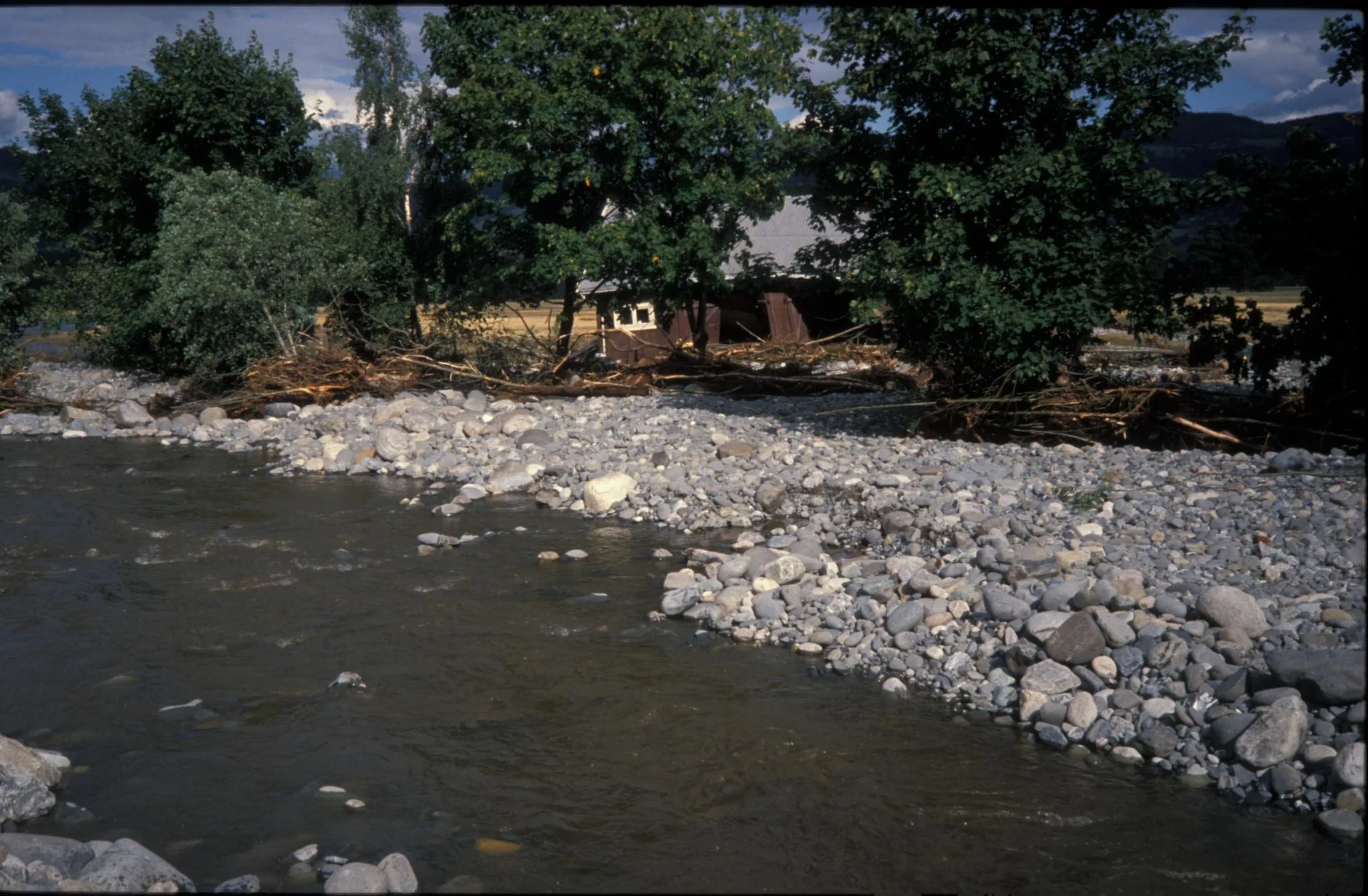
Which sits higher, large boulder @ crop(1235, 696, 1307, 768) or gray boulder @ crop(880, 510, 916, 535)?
gray boulder @ crop(880, 510, 916, 535)

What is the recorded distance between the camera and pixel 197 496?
12.1 metres

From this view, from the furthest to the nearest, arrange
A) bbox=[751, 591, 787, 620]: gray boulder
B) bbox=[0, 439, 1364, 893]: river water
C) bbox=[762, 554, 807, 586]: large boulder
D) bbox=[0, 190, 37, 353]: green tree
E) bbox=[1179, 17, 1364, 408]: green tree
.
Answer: bbox=[0, 190, 37, 353]: green tree → bbox=[1179, 17, 1364, 408]: green tree → bbox=[762, 554, 807, 586]: large boulder → bbox=[751, 591, 787, 620]: gray boulder → bbox=[0, 439, 1364, 893]: river water

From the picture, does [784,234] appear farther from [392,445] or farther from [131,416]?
[131,416]

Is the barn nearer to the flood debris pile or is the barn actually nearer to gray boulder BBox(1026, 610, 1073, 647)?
the flood debris pile

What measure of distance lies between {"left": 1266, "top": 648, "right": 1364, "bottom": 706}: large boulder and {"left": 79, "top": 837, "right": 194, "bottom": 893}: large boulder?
5.20 m

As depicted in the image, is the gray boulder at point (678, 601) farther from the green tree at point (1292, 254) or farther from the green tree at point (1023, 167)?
the green tree at point (1292, 254)

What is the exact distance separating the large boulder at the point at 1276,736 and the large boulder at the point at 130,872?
4833 millimetres

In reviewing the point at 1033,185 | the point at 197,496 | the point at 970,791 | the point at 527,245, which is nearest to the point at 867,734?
the point at 970,791

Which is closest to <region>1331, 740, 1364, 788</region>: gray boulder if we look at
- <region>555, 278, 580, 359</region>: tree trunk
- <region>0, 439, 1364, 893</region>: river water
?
<region>0, 439, 1364, 893</region>: river water

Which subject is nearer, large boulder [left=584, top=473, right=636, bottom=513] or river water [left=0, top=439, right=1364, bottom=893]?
river water [left=0, top=439, right=1364, bottom=893]

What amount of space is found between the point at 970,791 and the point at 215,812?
3630 mm

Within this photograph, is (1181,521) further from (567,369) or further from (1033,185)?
(567,369)

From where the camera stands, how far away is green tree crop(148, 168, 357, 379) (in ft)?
56.1

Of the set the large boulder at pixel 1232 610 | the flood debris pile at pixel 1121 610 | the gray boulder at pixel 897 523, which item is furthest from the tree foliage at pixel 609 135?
the large boulder at pixel 1232 610
